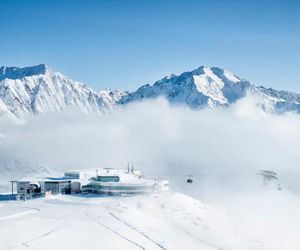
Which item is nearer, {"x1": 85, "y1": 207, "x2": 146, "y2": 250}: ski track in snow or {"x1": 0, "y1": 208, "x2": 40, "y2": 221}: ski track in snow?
{"x1": 85, "y1": 207, "x2": 146, "y2": 250}: ski track in snow

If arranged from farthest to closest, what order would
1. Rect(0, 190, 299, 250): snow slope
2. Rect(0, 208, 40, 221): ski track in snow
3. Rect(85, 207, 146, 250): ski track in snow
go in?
Rect(0, 208, 40, 221): ski track in snow → Rect(85, 207, 146, 250): ski track in snow → Rect(0, 190, 299, 250): snow slope

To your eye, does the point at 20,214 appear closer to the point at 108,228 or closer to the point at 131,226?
the point at 108,228

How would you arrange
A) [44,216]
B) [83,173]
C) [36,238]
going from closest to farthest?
1. [36,238]
2. [44,216]
3. [83,173]

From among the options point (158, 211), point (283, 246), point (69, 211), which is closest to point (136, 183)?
point (158, 211)

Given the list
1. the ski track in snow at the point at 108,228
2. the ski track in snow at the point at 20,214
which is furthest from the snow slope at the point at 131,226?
the ski track in snow at the point at 20,214

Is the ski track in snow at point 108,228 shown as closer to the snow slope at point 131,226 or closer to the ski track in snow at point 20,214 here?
the snow slope at point 131,226

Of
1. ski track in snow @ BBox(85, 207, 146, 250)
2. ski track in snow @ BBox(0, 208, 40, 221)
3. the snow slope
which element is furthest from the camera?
ski track in snow @ BBox(0, 208, 40, 221)

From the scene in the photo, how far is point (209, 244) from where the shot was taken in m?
104

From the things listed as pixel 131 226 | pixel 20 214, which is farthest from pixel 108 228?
pixel 20 214

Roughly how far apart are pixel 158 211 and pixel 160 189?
17.9 meters

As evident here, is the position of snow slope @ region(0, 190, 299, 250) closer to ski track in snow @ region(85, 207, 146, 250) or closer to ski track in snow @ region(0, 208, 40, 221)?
ski track in snow @ region(85, 207, 146, 250)

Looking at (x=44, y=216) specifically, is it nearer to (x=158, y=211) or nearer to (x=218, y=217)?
(x=158, y=211)

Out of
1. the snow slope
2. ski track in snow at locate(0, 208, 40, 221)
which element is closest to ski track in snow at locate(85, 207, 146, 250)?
the snow slope

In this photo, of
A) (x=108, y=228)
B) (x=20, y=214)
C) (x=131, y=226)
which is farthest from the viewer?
(x=20, y=214)
